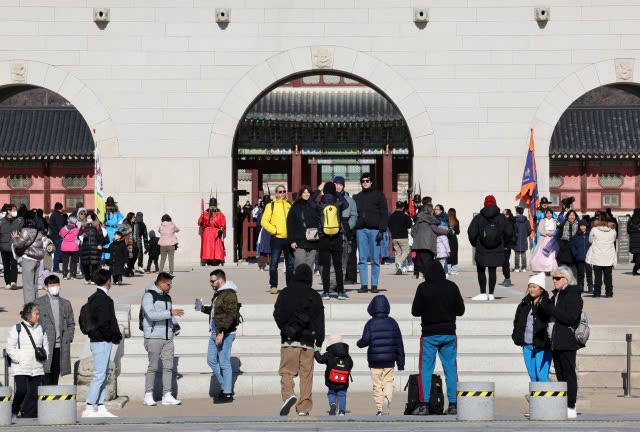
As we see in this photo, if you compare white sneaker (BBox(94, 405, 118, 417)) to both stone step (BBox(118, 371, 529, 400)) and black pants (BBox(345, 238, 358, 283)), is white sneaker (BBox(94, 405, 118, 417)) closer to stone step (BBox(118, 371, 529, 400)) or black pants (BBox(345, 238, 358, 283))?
stone step (BBox(118, 371, 529, 400))

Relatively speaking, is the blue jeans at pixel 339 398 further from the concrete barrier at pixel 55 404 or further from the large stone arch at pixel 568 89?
the large stone arch at pixel 568 89

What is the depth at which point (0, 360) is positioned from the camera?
55.6ft

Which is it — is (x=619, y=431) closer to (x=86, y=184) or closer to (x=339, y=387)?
(x=339, y=387)

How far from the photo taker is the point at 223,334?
51.2 ft

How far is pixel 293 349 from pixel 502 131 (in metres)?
15.4

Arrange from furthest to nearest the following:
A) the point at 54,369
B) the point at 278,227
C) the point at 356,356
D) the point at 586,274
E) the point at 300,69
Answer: the point at 300,69
the point at 586,274
the point at 278,227
the point at 356,356
the point at 54,369

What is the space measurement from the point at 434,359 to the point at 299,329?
1.43 metres

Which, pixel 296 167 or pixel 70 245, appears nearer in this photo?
pixel 70 245

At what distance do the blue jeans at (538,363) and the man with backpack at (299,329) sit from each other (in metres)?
2.15

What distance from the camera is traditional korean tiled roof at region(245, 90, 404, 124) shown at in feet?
148

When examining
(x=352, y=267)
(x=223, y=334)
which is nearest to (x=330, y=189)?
(x=352, y=267)

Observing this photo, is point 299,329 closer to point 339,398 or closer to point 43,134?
point 339,398

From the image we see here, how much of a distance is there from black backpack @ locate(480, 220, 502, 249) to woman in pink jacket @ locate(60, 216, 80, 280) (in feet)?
30.8

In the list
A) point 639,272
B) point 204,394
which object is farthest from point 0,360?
point 639,272
